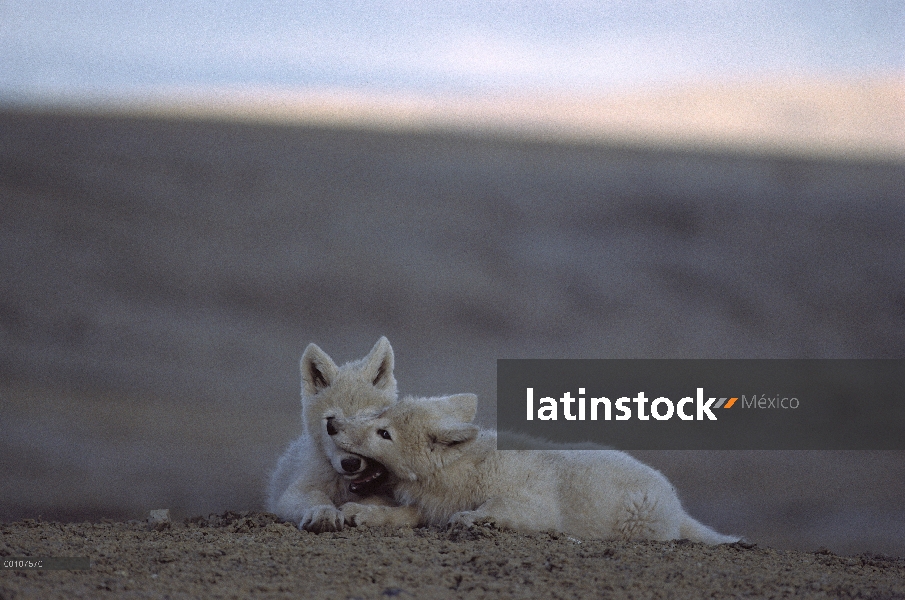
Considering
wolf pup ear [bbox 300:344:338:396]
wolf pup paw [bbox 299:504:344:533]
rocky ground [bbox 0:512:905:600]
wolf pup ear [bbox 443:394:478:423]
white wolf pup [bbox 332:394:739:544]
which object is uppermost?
wolf pup ear [bbox 300:344:338:396]

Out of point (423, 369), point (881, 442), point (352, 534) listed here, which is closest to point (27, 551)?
point (352, 534)

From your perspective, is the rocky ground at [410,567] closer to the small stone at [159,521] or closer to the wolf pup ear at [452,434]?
the small stone at [159,521]

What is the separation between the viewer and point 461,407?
6938 mm

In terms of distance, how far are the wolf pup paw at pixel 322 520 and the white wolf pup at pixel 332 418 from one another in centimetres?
23

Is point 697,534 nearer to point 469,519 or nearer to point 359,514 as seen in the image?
point 469,519

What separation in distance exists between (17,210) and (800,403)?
42.3 ft

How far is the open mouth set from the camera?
6.78m

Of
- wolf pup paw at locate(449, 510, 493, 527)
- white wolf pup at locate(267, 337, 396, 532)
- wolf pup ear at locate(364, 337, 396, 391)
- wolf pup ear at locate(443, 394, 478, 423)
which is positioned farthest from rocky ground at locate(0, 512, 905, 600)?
wolf pup ear at locate(364, 337, 396, 391)

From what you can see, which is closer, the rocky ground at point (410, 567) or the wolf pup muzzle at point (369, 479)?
the rocky ground at point (410, 567)

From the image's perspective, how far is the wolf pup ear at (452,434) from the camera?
6.61 metres

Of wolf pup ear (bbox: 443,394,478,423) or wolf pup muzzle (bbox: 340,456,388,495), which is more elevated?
wolf pup ear (bbox: 443,394,478,423)

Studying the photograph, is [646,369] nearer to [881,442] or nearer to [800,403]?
[800,403]

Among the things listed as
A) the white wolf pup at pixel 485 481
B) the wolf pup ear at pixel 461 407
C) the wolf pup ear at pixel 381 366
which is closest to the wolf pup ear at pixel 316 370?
the wolf pup ear at pixel 381 366

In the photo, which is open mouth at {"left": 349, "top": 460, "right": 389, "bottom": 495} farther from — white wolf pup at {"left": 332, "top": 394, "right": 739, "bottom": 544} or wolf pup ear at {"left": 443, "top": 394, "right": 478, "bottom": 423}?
wolf pup ear at {"left": 443, "top": 394, "right": 478, "bottom": 423}
